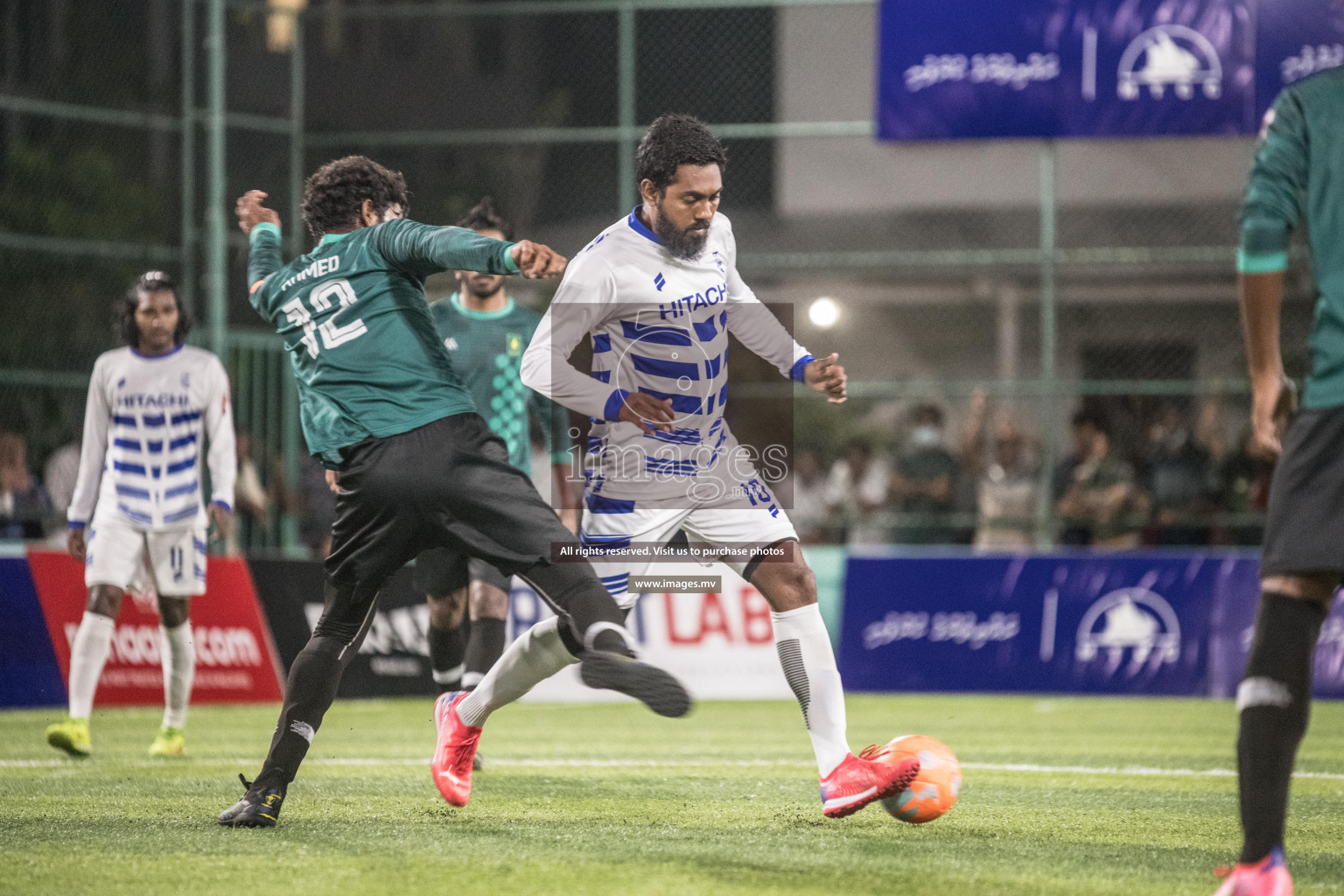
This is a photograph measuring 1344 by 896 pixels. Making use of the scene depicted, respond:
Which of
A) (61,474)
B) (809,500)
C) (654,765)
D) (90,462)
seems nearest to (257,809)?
(654,765)

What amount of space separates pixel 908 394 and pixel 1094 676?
2967 mm

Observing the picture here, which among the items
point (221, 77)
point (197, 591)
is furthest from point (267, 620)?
point (221, 77)

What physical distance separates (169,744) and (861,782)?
164 inches

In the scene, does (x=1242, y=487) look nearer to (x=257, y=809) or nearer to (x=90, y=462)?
(x=90, y=462)

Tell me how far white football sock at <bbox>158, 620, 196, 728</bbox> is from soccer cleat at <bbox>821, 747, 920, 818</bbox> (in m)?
4.21

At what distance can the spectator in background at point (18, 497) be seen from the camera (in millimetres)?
12008

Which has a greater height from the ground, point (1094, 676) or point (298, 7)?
point (298, 7)

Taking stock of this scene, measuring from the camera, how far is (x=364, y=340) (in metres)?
5.07

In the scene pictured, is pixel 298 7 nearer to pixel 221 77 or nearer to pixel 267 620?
pixel 221 77

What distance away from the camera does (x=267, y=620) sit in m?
11.5

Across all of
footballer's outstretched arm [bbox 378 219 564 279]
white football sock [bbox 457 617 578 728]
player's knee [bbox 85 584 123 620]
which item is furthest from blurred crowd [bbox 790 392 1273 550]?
footballer's outstretched arm [bbox 378 219 564 279]

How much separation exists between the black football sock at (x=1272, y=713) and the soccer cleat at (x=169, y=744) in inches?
217

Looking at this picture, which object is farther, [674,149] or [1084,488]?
[1084,488]

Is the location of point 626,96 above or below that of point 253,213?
above
